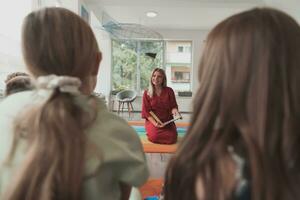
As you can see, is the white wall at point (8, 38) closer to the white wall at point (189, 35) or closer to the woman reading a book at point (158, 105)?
the woman reading a book at point (158, 105)

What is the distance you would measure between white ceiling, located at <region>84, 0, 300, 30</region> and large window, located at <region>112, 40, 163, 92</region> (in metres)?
0.72

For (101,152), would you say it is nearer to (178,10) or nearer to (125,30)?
(125,30)

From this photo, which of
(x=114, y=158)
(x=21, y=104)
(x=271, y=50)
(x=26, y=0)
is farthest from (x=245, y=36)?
(x=26, y=0)

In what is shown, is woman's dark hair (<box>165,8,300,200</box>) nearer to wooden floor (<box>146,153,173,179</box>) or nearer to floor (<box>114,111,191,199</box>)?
floor (<box>114,111,191,199</box>)

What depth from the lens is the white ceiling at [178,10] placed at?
5.07 metres

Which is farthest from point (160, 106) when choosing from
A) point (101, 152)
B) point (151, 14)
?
point (151, 14)

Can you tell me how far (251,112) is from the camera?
63 centimetres

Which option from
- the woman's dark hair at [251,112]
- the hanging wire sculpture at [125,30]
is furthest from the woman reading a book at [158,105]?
the woman's dark hair at [251,112]

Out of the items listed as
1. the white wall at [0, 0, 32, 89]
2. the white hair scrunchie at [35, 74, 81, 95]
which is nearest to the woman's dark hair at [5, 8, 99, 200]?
the white hair scrunchie at [35, 74, 81, 95]

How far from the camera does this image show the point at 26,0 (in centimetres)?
359

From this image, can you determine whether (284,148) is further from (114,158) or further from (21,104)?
(21,104)

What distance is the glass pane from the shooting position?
8930 mm

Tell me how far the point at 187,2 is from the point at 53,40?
4.64m

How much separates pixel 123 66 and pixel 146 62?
0.68 m
